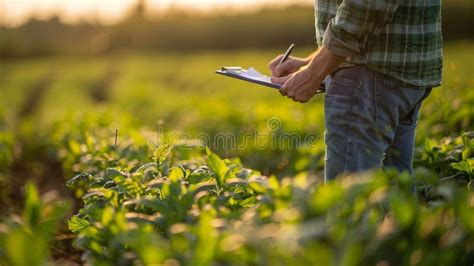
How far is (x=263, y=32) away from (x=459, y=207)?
113ft

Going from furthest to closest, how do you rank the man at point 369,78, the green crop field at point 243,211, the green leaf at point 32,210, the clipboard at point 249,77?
the clipboard at point 249,77 < the man at point 369,78 < the green leaf at point 32,210 < the green crop field at point 243,211

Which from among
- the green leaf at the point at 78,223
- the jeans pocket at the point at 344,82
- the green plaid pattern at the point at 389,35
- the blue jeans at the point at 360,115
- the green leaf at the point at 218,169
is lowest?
the green leaf at the point at 78,223

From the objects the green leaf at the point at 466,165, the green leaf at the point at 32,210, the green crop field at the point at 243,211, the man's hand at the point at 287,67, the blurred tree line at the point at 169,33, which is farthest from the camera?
the blurred tree line at the point at 169,33

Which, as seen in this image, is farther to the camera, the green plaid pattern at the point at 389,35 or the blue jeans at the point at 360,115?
the blue jeans at the point at 360,115

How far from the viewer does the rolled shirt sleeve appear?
7.66 ft

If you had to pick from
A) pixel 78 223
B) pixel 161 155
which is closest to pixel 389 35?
pixel 161 155

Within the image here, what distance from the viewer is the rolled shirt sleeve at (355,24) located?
92.0 inches

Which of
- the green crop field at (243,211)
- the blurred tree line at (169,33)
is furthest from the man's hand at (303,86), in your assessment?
the blurred tree line at (169,33)

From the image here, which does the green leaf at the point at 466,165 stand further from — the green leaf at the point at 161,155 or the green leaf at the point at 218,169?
the green leaf at the point at 161,155

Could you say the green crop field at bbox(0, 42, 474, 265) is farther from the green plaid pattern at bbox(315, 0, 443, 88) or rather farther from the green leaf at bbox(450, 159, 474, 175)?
the green plaid pattern at bbox(315, 0, 443, 88)

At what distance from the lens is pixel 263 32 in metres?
35.8

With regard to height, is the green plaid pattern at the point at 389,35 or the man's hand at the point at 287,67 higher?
the green plaid pattern at the point at 389,35

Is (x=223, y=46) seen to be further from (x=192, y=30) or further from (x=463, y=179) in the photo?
(x=463, y=179)

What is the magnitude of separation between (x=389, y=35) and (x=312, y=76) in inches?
14.0
